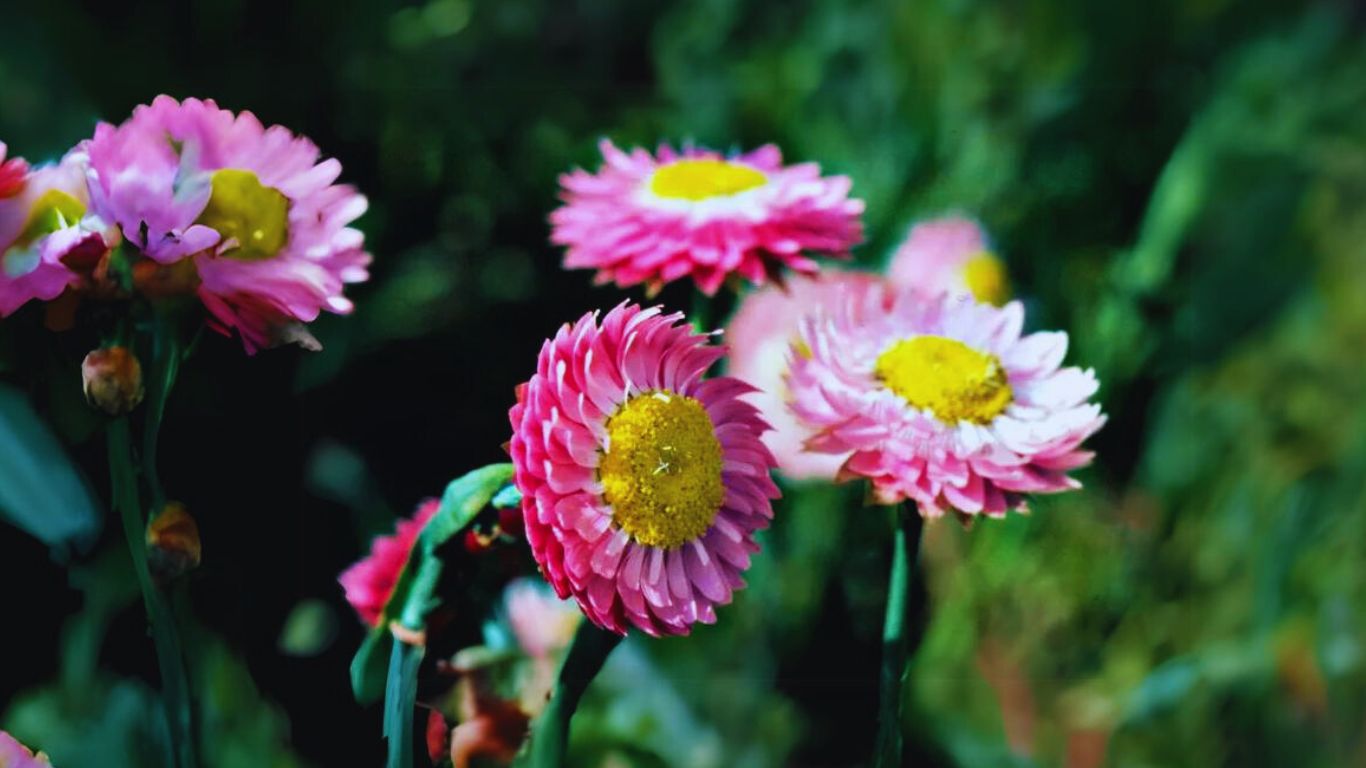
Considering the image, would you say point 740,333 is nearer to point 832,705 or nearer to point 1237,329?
point 832,705

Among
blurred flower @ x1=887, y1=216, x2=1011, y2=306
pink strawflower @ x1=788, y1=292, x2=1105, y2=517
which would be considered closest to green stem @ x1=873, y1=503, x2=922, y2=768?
pink strawflower @ x1=788, y1=292, x2=1105, y2=517

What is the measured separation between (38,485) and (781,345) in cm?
20

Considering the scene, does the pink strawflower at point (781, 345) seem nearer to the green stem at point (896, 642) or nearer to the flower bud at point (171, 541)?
the green stem at point (896, 642)

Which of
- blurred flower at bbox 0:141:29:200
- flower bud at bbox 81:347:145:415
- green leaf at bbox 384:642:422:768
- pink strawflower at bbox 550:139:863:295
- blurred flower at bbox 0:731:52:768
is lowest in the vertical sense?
blurred flower at bbox 0:731:52:768

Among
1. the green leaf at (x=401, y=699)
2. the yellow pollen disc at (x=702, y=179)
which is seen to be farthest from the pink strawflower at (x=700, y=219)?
the green leaf at (x=401, y=699)

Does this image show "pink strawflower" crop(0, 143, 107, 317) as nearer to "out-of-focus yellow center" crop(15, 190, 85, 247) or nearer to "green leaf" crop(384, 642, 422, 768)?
"out-of-focus yellow center" crop(15, 190, 85, 247)

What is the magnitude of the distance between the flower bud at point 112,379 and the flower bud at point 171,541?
28 mm

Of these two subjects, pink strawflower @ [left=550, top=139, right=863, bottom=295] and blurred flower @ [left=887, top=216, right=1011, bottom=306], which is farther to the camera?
blurred flower @ [left=887, top=216, right=1011, bottom=306]

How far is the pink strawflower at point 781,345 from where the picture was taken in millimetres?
341

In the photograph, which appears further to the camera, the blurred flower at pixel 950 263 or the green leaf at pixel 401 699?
the blurred flower at pixel 950 263

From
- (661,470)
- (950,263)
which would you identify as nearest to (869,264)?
(950,263)

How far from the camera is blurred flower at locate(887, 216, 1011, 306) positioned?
1.50ft

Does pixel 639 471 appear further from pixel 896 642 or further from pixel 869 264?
pixel 869 264

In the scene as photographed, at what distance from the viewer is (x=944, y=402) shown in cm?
33
